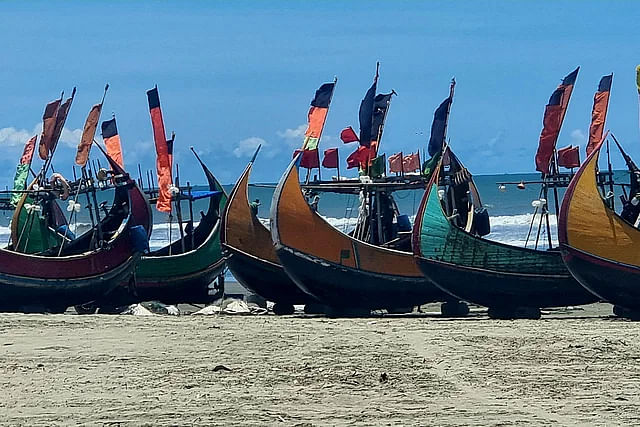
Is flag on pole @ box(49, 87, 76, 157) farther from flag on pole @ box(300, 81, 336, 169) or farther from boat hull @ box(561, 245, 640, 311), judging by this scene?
boat hull @ box(561, 245, 640, 311)

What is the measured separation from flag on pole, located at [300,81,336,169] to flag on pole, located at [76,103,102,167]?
443 centimetres

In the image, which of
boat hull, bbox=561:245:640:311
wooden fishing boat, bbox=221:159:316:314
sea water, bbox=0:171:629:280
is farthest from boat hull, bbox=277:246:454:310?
sea water, bbox=0:171:629:280

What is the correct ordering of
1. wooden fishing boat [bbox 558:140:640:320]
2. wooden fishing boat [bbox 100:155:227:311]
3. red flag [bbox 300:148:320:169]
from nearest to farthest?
wooden fishing boat [bbox 558:140:640:320] → red flag [bbox 300:148:320:169] → wooden fishing boat [bbox 100:155:227:311]

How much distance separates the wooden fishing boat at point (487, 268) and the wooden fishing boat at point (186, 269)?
7.26m

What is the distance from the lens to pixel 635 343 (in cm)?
1508

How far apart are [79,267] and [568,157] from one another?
925 cm

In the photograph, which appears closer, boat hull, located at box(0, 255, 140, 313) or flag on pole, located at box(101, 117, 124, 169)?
boat hull, located at box(0, 255, 140, 313)

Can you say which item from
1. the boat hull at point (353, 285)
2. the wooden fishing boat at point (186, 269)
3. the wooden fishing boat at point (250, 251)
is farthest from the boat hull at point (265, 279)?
the wooden fishing boat at point (186, 269)

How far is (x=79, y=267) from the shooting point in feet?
75.0

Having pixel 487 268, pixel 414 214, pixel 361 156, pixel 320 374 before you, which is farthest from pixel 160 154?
pixel 414 214

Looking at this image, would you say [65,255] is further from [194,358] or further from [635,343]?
[635,343]

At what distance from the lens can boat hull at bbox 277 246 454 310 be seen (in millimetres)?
20609

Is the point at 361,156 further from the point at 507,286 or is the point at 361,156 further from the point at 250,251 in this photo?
the point at 507,286

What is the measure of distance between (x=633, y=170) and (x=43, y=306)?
1091cm
